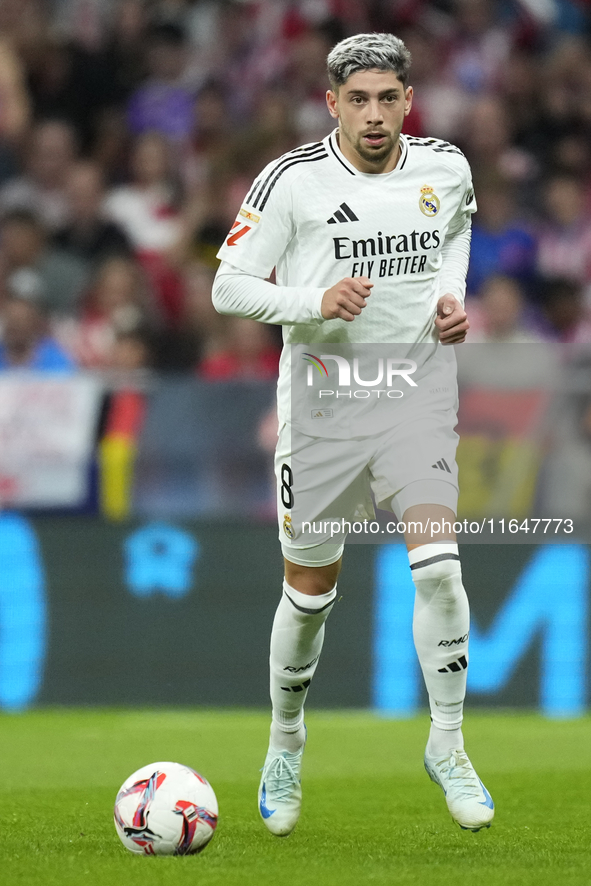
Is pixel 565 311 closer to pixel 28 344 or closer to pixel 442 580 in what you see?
pixel 28 344

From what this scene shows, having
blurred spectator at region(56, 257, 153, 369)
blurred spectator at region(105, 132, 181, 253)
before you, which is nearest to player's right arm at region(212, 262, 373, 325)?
blurred spectator at region(56, 257, 153, 369)

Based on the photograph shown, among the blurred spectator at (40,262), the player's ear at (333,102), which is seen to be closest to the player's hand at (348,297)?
the player's ear at (333,102)

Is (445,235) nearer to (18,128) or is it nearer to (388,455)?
(388,455)

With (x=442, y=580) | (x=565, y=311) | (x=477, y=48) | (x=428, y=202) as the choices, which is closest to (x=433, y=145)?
(x=428, y=202)

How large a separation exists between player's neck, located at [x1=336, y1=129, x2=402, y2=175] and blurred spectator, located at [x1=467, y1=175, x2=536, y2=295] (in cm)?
538

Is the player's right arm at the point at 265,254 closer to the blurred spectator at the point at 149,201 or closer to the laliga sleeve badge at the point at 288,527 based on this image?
the laliga sleeve badge at the point at 288,527

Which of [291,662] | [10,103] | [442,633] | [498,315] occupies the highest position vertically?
[10,103]

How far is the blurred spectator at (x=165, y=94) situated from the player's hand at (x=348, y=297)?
6.84 meters

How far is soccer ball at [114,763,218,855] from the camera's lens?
13.2 feet

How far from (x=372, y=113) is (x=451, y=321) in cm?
68

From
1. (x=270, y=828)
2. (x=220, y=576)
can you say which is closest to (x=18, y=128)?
(x=220, y=576)

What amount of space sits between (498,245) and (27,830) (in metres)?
6.53

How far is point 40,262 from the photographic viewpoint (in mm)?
9594

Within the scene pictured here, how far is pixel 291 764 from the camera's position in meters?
4.69
